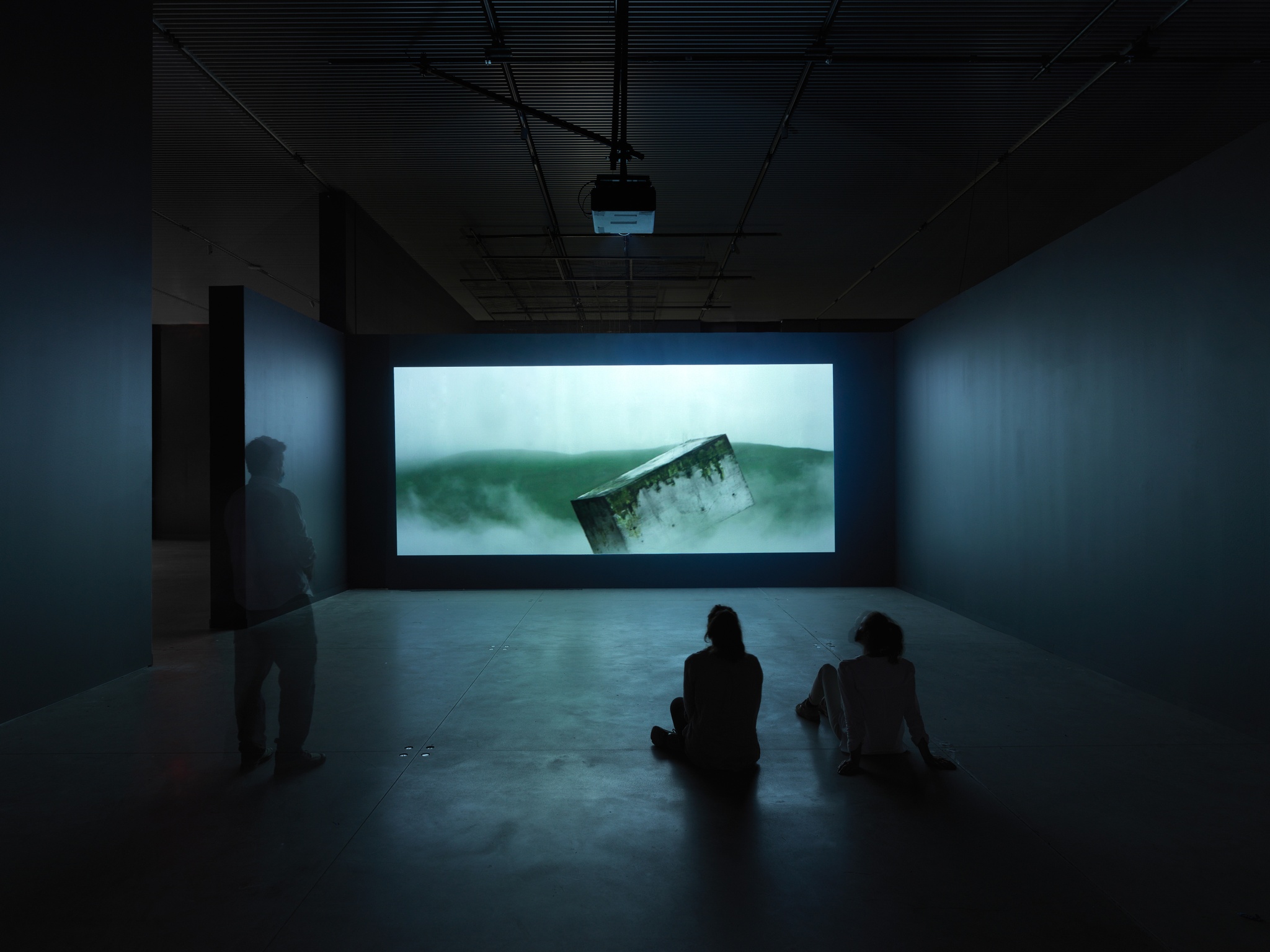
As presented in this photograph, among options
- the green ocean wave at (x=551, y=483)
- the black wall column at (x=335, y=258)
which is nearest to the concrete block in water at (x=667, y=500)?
the green ocean wave at (x=551, y=483)

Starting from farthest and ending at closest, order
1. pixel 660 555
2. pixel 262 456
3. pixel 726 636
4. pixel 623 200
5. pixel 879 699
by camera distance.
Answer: pixel 660 555
pixel 623 200
pixel 262 456
pixel 879 699
pixel 726 636

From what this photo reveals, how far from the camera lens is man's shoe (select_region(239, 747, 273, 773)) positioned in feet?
11.3

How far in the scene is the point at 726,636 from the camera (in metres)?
3.24

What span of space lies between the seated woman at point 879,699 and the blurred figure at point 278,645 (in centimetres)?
245

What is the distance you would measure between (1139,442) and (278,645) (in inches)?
254

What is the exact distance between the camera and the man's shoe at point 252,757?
3.45 m

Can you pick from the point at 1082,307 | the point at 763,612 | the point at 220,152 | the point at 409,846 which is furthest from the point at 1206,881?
the point at 220,152

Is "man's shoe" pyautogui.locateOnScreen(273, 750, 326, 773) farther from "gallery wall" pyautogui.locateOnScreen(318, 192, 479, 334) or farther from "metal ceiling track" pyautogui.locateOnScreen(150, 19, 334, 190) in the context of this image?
"gallery wall" pyautogui.locateOnScreen(318, 192, 479, 334)

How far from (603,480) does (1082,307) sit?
5467mm

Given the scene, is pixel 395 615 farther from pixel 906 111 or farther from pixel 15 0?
pixel 906 111

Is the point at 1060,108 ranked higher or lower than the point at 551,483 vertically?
higher

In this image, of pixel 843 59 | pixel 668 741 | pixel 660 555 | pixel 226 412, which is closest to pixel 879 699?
pixel 668 741

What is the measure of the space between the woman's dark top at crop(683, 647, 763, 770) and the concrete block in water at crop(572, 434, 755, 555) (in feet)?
19.1

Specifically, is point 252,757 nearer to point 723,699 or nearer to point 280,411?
point 723,699
